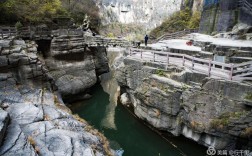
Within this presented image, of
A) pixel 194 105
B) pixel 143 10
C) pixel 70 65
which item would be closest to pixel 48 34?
pixel 70 65

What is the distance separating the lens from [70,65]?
2497 cm

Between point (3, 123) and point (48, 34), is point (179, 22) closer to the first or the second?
point (48, 34)

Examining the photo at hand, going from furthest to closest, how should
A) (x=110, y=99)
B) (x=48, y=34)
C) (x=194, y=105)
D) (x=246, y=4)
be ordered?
(x=110, y=99) → (x=246, y=4) → (x=48, y=34) → (x=194, y=105)

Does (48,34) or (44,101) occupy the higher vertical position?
(48,34)

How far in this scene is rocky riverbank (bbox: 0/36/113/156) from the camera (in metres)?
9.89

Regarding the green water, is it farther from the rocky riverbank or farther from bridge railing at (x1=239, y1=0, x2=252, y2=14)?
bridge railing at (x1=239, y1=0, x2=252, y2=14)

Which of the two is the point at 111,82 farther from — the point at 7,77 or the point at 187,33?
the point at 7,77

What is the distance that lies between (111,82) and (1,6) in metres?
17.9

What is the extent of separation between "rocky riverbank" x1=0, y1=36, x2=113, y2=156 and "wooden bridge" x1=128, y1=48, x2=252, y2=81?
7400 mm

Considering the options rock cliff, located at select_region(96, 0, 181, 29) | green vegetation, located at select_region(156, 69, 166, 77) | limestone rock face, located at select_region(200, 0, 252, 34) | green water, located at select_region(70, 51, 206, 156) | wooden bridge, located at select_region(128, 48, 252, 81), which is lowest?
green water, located at select_region(70, 51, 206, 156)

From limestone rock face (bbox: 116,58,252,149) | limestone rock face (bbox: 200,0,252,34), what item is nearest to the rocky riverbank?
limestone rock face (bbox: 116,58,252,149)

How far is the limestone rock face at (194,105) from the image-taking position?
12.5 m

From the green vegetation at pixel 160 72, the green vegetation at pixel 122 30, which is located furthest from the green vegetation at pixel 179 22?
the green vegetation at pixel 160 72

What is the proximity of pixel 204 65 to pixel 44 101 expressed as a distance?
37.3 ft
